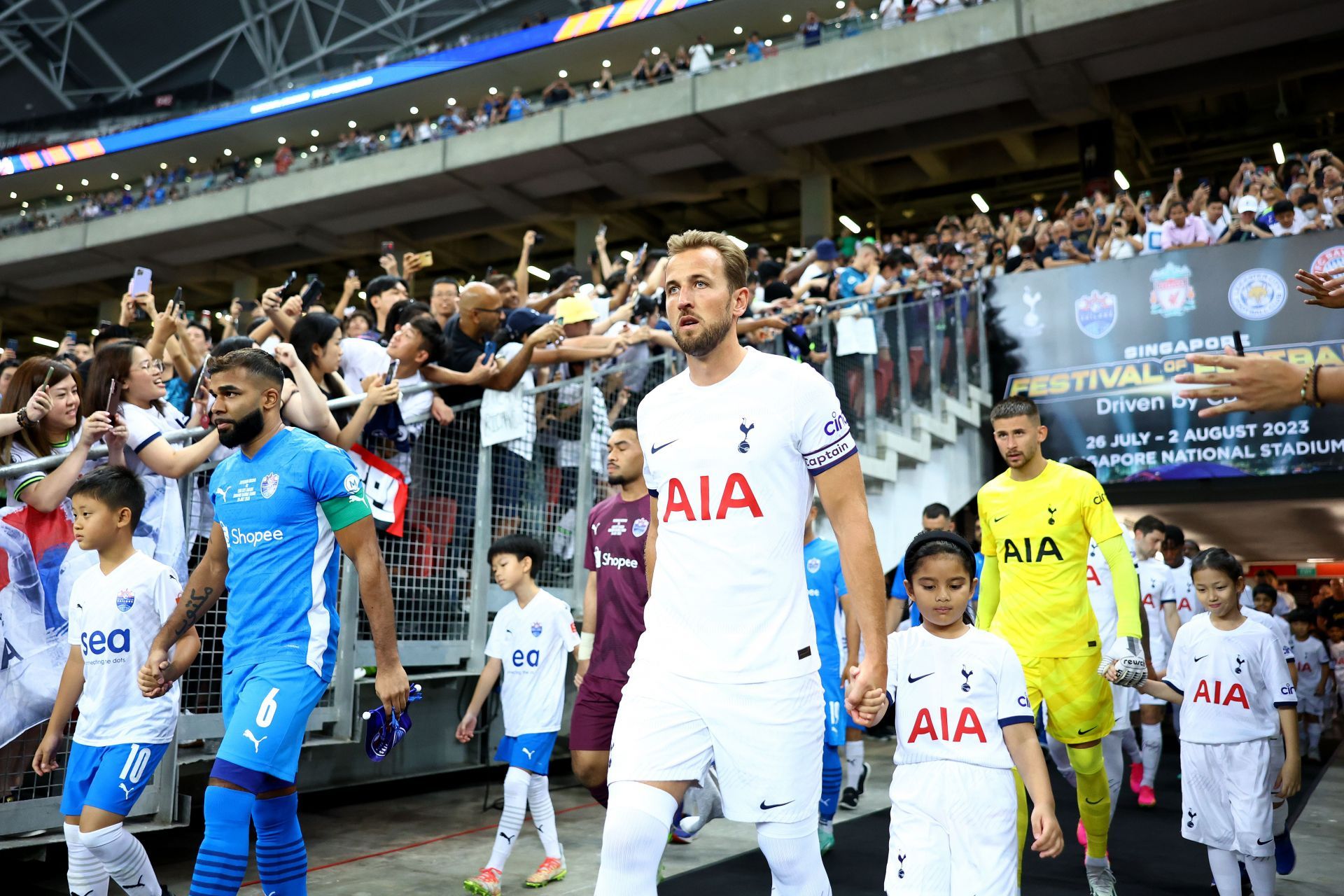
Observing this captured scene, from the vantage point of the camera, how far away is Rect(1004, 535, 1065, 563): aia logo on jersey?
5.48m

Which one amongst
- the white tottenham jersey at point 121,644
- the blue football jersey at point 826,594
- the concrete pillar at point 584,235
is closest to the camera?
the white tottenham jersey at point 121,644

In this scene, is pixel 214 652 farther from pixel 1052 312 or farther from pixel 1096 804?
pixel 1052 312

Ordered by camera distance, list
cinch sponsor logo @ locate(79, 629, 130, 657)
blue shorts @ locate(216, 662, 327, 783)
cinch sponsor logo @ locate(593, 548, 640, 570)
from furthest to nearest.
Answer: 1. cinch sponsor logo @ locate(593, 548, 640, 570)
2. cinch sponsor logo @ locate(79, 629, 130, 657)
3. blue shorts @ locate(216, 662, 327, 783)

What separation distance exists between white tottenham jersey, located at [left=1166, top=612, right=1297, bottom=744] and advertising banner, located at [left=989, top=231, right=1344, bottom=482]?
25.6 ft

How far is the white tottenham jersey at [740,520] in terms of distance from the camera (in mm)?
2959

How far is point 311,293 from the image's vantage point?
6586 mm

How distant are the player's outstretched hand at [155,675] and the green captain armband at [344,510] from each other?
0.76m

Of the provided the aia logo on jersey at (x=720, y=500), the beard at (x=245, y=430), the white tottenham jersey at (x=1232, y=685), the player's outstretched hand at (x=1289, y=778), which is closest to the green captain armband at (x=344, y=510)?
the beard at (x=245, y=430)

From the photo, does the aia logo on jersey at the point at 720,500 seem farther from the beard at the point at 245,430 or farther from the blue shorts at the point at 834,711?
the blue shorts at the point at 834,711

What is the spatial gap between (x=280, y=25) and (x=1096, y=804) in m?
39.2

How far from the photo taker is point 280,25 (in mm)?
37562

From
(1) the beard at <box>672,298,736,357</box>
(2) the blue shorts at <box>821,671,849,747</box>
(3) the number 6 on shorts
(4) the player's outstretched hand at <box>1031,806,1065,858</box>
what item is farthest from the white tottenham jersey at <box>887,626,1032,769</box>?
(2) the blue shorts at <box>821,671,849,747</box>

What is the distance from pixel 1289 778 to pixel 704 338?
12.1 feet

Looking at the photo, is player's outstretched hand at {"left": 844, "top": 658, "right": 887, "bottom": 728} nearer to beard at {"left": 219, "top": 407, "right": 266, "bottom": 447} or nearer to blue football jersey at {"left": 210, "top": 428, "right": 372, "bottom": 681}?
blue football jersey at {"left": 210, "top": 428, "right": 372, "bottom": 681}
